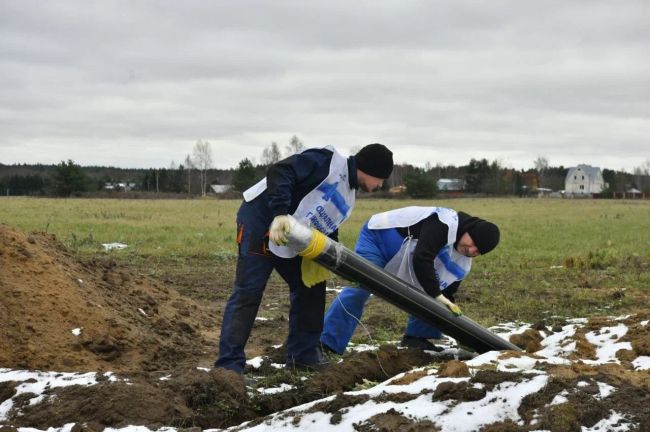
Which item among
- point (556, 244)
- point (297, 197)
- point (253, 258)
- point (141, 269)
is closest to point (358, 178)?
point (297, 197)

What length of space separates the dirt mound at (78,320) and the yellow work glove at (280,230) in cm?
184

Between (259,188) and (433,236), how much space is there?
61.3 inches

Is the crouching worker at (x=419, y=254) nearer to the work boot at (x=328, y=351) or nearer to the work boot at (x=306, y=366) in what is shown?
the work boot at (x=328, y=351)

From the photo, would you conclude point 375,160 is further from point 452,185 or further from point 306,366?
point 452,185

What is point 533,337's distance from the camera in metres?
6.68

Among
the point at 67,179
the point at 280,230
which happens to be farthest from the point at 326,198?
the point at 67,179

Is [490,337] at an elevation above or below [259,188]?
below

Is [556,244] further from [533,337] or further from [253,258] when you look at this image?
[253,258]

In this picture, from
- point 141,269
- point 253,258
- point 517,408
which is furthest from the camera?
point 141,269

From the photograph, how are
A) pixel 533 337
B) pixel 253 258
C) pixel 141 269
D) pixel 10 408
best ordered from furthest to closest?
pixel 141 269, pixel 533 337, pixel 253 258, pixel 10 408

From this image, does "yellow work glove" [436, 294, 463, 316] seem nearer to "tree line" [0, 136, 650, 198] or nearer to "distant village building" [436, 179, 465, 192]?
"tree line" [0, 136, 650, 198]

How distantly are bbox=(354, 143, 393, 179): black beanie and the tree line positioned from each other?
126 ft

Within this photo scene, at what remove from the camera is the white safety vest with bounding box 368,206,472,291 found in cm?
635

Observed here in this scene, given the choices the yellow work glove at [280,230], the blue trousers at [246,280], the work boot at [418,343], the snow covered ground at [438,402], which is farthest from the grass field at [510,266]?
the snow covered ground at [438,402]
